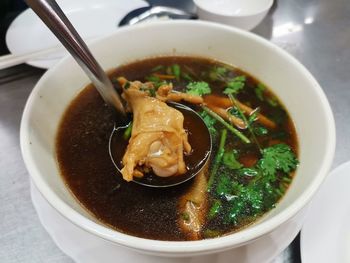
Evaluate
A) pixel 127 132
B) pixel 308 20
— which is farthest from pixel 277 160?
pixel 308 20

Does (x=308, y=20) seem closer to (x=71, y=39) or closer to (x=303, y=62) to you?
(x=303, y=62)

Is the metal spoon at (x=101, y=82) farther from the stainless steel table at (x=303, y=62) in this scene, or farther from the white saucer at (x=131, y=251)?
the stainless steel table at (x=303, y=62)

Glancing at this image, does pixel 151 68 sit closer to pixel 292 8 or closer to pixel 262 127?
pixel 262 127

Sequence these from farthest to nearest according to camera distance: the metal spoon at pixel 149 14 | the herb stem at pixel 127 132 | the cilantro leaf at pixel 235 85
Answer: the metal spoon at pixel 149 14
the cilantro leaf at pixel 235 85
the herb stem at pixel 127 132

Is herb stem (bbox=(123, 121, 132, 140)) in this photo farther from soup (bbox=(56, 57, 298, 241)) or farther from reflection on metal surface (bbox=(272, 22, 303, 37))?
reflection on metal surface (bbox=(272, 22, 303, 37))

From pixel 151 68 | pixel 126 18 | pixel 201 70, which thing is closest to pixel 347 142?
pixel 201 70

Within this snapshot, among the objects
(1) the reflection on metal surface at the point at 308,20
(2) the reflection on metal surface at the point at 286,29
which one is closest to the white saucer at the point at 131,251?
(2) the reflection on metal surface at the point at 286,29

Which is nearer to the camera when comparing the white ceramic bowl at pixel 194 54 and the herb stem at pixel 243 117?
the white ceramic bowl at pixel 194 54
